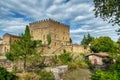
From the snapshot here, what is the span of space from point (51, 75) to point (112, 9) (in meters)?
12.2

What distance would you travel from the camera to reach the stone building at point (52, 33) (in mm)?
61619

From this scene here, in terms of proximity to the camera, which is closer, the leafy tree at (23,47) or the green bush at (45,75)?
the green bush at (45,75)

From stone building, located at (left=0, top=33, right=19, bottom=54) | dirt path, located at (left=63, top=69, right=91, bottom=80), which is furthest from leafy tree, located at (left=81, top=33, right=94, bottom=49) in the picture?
dirt path, located at (left=63, top=69, right=91, bottom=80)

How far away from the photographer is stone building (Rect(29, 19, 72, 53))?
61.6 meters

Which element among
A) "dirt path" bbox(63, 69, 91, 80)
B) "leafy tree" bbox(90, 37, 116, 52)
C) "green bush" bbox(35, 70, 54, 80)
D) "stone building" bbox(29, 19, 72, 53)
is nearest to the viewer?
"green bush" bbox(35, 70, 54, 80)

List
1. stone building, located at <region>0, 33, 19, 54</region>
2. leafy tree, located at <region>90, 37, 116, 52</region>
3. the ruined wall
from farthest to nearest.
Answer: the ruined wall
leafy tree, located at <region>90, 37, 116, 52</region>
stone building, located at <region>0, 33, 19, 54</region>

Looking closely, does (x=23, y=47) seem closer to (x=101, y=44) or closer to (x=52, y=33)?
(x=101, y=44)

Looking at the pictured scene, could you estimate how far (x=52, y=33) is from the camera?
62375mm

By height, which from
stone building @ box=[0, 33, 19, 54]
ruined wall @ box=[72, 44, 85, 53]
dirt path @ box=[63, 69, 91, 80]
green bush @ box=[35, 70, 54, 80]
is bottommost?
dirt path @ box=[63, 69, 91, 80]

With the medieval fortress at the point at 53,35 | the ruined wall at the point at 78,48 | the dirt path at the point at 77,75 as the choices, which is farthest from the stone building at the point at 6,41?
the dirt path at the point at 77,75

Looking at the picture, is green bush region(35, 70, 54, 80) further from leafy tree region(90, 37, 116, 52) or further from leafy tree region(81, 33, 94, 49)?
leafy tree region(81, 33, 94, 49)

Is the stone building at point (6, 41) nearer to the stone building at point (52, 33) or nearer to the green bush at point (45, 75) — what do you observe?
the stone building at point (52, 33)

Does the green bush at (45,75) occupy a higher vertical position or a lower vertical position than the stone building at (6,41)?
lower

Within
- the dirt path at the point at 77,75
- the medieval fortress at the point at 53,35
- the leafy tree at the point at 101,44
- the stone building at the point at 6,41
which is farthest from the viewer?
the medieval fortress at the point at 53,35
